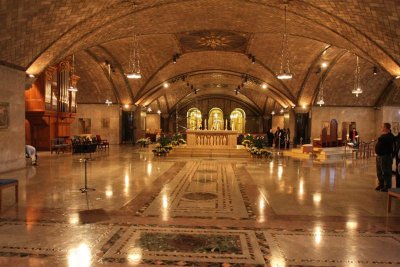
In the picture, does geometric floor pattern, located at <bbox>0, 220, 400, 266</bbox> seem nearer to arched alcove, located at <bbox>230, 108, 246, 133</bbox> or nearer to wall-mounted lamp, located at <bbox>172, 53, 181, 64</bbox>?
wall-mounted lamp, located at <bbox>172, 53, 181, 64</bbox>

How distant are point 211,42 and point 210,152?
5.14 m

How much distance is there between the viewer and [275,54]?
56.0 feet

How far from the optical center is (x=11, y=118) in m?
9.95

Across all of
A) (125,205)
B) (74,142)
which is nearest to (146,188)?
(125,205)

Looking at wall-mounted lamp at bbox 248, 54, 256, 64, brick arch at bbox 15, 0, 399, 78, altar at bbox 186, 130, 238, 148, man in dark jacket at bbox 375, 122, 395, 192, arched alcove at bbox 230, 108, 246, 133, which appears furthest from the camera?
arched alcove at bbox 230, 108, 246, 133

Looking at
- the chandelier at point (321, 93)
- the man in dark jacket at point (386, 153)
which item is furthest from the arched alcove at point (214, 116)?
the man in dark jacket at point (386, 153)

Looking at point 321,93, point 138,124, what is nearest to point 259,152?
point 321,93

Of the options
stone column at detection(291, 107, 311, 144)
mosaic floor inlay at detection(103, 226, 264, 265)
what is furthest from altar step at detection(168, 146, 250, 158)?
mosaic floor inlay at detection(103, 226, 264, 265)

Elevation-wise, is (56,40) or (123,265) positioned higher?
(56,40)

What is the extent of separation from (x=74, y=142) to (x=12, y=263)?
12941mm

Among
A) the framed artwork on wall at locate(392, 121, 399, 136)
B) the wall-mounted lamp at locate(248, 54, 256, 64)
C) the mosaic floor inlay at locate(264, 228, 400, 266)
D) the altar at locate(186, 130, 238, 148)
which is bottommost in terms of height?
the mosaic floor inlay at locate(264, 228, 400, 266)

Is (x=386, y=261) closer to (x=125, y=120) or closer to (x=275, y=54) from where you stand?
(x=275, y=54)

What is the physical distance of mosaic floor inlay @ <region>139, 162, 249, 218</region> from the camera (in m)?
5.42

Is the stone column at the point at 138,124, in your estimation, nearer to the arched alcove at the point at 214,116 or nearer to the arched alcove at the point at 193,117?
the arched alcove at the point at 193,117
